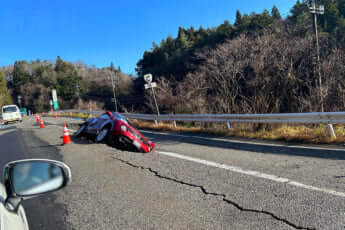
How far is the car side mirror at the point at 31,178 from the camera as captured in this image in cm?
168

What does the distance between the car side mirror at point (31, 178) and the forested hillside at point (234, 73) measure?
375 inches

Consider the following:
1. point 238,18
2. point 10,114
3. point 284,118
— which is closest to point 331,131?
point 284,118

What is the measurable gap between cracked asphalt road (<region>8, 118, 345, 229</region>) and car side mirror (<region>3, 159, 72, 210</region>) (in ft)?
3.85

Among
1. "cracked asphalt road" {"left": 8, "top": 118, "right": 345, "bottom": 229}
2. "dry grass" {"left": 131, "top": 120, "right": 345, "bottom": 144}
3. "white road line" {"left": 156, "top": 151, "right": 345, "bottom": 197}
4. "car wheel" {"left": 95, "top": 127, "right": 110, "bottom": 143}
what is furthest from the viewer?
"dry grass" {"left": 131, "top": 120, "right": 345, "bottom": 144}

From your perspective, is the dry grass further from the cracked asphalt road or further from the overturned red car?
the overturned red car

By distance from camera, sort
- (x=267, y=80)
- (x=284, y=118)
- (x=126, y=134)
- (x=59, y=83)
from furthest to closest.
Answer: (x=59, y=83)
(x=267, y=80)
(x=284, y=118)
(x=126, y=134)

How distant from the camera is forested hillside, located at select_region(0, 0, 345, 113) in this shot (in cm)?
1321

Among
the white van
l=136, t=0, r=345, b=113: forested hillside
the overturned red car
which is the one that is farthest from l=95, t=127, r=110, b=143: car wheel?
the white van

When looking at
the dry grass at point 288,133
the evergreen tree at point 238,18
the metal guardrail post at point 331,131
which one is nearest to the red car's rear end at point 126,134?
the dry grass at point 288,133

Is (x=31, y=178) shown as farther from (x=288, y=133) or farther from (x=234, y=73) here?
(x=234, y=73)

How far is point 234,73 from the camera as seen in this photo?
15.3 metres

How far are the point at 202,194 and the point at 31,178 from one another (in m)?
2.29

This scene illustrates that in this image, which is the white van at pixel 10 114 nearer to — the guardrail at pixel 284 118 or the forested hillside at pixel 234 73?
the forested hillside at pixel 234 73

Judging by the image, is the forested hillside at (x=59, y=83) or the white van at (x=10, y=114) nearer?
the white van at (x=10, y=114)
